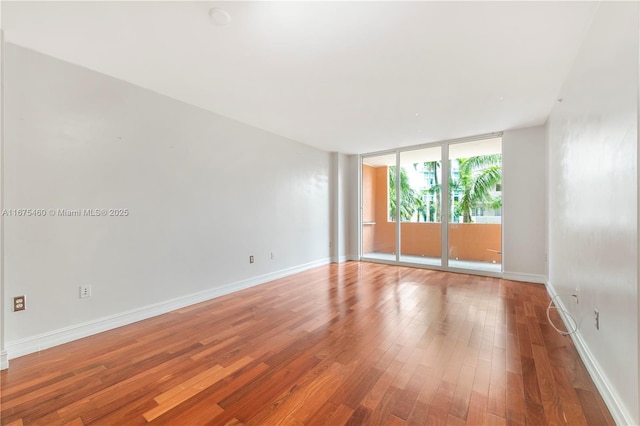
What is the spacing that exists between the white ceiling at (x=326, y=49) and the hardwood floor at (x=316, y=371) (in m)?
2.41

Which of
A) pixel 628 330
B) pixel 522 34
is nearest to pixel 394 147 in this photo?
pixel 522 34

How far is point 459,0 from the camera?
5.25ft

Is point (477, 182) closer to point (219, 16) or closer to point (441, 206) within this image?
point (441, 206)

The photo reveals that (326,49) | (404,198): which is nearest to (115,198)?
(326,49)

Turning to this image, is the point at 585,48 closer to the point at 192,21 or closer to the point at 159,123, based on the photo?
the point at 192,21

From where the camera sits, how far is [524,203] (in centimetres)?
411

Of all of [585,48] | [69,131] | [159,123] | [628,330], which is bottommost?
[628,330]

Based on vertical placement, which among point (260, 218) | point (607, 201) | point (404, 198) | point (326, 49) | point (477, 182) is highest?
point (326, 49)

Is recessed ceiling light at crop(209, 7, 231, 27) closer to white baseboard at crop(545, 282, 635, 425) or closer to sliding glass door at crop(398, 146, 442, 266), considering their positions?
white baseboard at crop(545, 282, 635, 425)

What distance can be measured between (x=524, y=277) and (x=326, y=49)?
4449 mm

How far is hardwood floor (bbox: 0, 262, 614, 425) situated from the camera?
142cm

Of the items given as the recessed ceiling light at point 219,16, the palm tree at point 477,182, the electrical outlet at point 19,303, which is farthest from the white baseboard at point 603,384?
the electrical outlet at point 19,303

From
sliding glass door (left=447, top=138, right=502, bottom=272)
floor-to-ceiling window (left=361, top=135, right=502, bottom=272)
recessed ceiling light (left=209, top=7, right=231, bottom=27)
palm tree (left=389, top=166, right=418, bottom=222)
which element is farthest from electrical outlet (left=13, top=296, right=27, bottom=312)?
sliding glass door (left=447, top=138, right=502, bottom=272)

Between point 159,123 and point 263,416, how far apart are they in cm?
297
